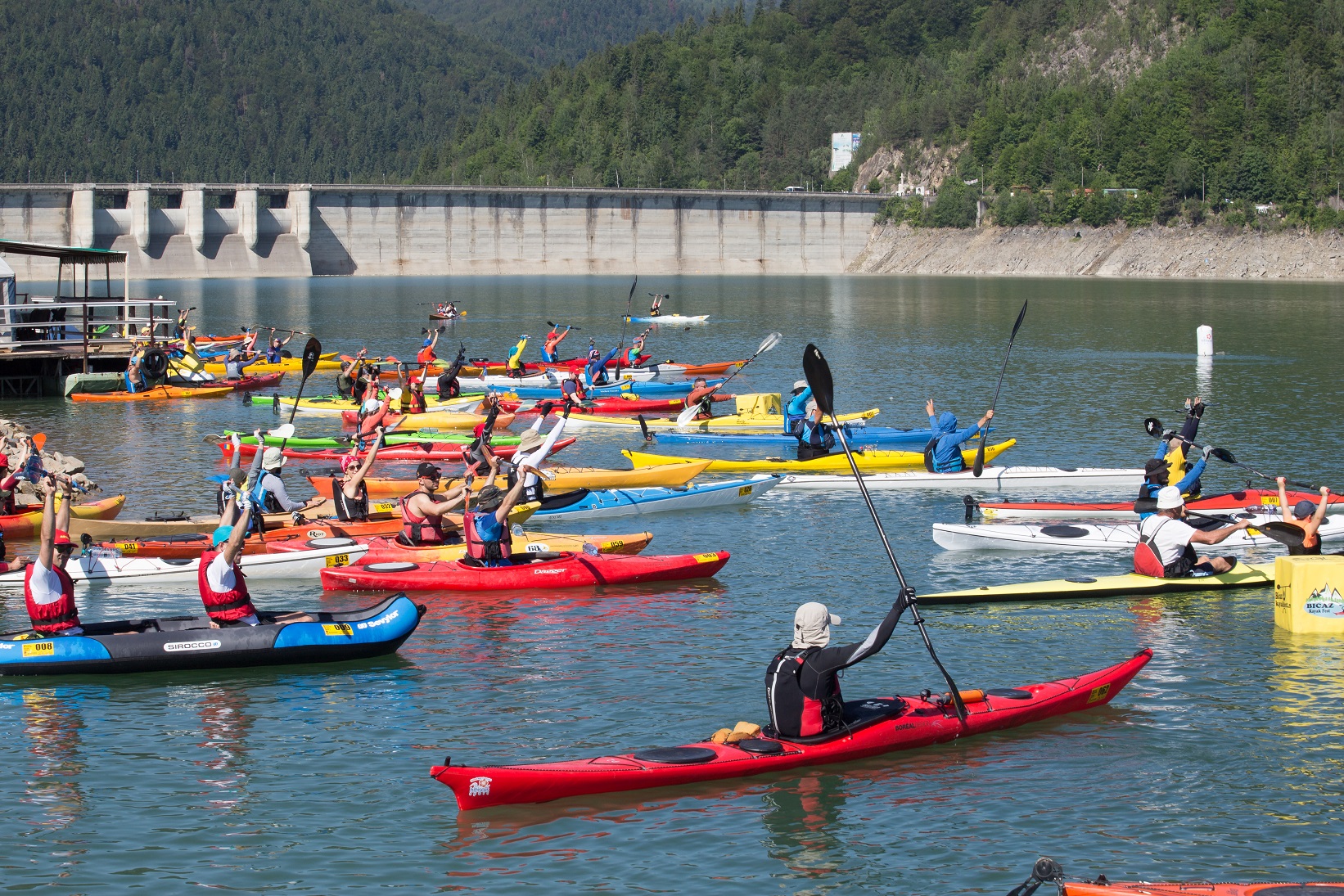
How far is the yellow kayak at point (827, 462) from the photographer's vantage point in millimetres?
28625

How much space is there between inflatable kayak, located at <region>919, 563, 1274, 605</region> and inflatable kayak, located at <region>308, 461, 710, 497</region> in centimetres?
926

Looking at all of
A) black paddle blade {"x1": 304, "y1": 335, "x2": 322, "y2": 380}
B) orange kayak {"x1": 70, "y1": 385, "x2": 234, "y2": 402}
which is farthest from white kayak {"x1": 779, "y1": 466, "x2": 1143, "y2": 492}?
orange kayak {"x1": 70, "y1": 385, "x2": 234, "y2": 402}

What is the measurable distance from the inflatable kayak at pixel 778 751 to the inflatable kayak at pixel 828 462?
14.1 metres

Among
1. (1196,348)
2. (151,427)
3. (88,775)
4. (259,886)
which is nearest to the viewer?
(259,886)

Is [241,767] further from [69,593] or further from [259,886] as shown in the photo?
[69,593]

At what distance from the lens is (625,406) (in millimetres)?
39469

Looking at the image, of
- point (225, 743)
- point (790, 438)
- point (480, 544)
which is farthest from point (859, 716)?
point (790, 438)

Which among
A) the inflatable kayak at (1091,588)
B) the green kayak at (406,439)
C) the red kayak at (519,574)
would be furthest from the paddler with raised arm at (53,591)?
the green kayak at (406,439)

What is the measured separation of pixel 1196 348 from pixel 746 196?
11019 centimetres

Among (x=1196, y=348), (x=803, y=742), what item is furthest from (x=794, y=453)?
(x=1196, y=348)

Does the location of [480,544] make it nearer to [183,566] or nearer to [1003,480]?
[183,566]

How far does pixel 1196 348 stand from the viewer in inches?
2290

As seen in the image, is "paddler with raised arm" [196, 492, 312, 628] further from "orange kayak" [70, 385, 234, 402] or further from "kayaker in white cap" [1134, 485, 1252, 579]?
"orange kayak" [70, 385, 234, 402]

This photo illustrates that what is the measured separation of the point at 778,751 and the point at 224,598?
704cm
